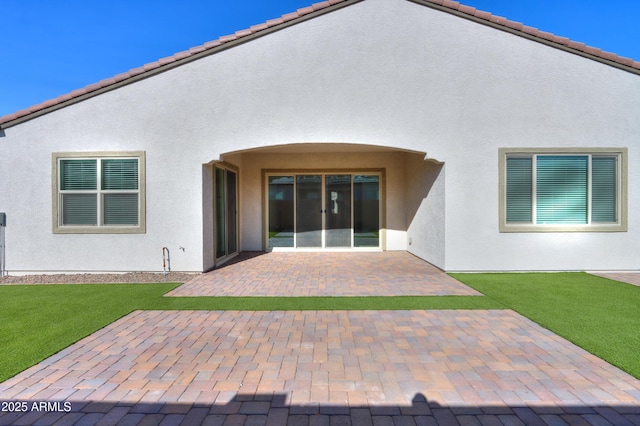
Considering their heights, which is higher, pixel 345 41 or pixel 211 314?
pixel 345 41

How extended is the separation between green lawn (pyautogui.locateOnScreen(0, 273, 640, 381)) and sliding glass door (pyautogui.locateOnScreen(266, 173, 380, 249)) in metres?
4.85

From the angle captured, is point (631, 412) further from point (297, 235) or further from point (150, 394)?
point (297, 235)

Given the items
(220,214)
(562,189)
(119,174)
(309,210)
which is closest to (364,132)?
(309,210)

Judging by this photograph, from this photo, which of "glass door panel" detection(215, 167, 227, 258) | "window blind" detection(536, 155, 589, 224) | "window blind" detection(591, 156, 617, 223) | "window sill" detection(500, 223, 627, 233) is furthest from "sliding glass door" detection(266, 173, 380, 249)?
"window blind" detection(591, 156, 617, 223)

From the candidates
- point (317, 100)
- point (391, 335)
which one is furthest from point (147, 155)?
point (391, 335)

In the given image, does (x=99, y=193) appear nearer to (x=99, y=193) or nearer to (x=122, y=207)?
(x=99, y=193)

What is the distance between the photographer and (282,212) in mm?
11875

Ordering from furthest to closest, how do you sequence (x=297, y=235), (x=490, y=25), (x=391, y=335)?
(x=297, y=235), (x=490, y=25), (x=391, y=335)

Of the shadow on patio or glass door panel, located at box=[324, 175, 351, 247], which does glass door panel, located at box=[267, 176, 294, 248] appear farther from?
the shadow on patio

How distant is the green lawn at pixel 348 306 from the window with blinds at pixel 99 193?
178 cm

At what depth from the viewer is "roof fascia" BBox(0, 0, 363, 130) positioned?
772 cm

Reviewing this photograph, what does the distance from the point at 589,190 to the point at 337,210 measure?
23.7 feet

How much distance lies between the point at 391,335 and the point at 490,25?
7.78 metres

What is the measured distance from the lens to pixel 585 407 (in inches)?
108
